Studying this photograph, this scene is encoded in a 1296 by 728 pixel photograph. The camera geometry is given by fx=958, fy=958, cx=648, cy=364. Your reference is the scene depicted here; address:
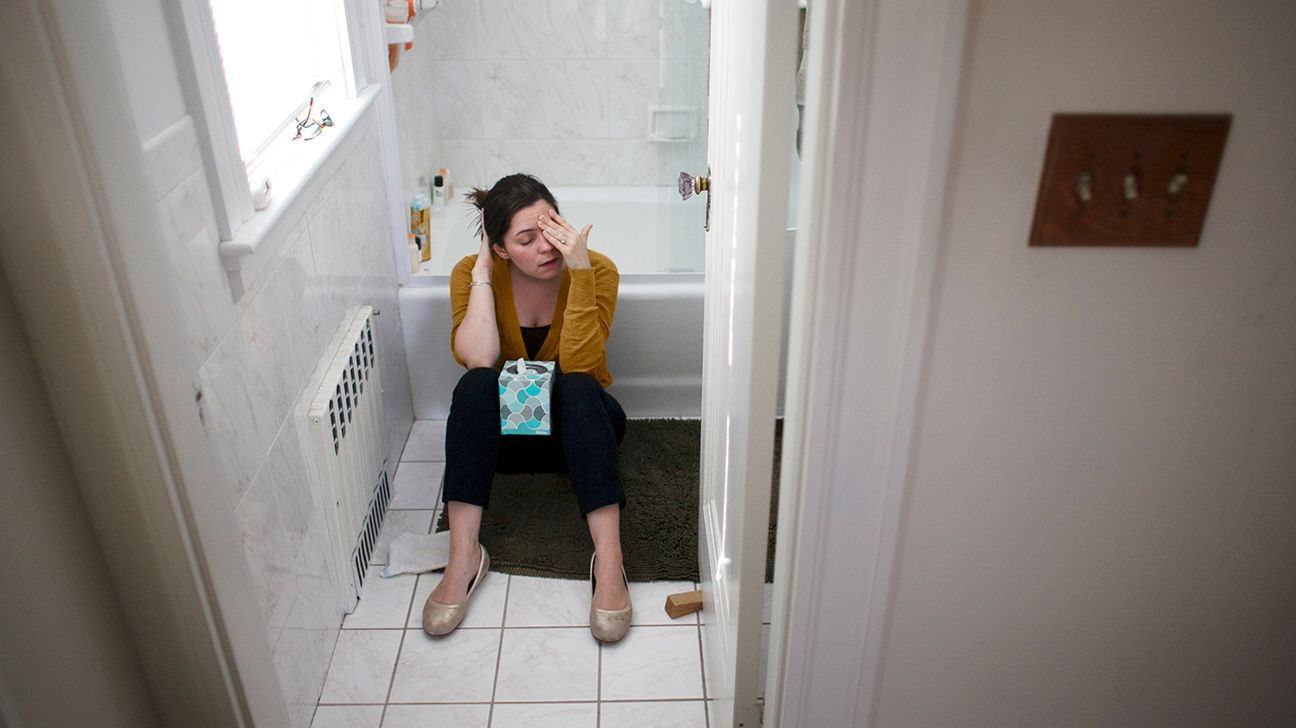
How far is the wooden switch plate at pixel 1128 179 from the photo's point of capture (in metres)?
0.84

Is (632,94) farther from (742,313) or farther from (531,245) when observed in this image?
(742,313)

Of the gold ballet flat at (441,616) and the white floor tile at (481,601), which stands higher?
the gold ballet flat at (441,616)

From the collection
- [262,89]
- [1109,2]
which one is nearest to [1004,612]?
[1109,2]

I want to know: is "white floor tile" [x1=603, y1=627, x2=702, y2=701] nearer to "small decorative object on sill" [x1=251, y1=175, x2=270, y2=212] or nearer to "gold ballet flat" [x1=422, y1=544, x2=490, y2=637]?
"gold ballet flat" [x1=422, y1=544, x2=490, y2=637]

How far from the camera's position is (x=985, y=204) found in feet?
2.88

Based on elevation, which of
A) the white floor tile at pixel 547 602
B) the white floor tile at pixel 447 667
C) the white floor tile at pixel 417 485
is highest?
the white floor tile at pixel 417 485

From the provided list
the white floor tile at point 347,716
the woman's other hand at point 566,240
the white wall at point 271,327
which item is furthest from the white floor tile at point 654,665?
the woman's other hand at point 566,240

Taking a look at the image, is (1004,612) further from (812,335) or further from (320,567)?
(320,567)

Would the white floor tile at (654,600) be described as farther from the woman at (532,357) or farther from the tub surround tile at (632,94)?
the tub surround tile at (632,94)

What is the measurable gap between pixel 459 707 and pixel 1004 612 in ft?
3.61

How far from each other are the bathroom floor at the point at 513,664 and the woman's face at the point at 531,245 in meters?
0.69

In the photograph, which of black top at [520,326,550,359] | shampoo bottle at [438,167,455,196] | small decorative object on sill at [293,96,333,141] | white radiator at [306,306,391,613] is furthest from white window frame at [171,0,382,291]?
shampoo bottle at [438,167,455,196]

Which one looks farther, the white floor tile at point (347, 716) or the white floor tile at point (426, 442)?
the white floor tile at point (426, 442)

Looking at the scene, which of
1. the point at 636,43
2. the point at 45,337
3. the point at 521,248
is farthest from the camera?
the point at 636,43
